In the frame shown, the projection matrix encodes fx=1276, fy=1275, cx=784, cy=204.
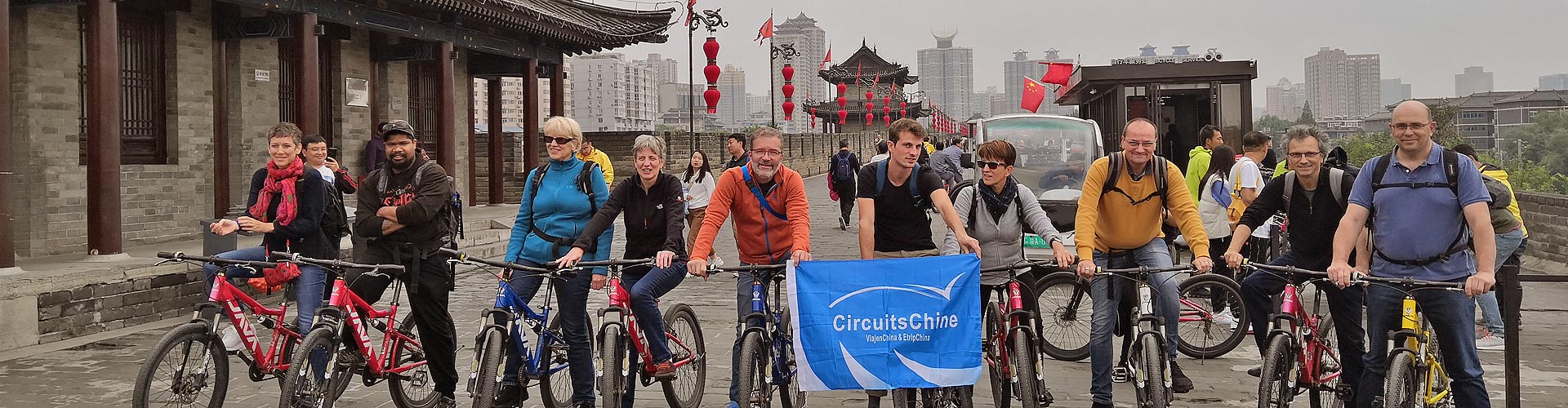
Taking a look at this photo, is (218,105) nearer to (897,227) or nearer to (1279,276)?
(897,227)

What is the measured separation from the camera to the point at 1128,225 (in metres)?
6.04

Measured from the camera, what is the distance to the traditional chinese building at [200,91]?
11133 millimetres

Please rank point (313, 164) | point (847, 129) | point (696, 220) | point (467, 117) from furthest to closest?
point (847, 129)
point (467, 117)
point (313, 164)
point (696, 220)

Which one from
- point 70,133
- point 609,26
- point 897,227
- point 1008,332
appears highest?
point 609,26

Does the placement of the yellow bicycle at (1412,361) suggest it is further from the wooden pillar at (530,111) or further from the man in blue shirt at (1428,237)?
the wooden pillar at (530,111)

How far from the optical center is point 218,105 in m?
14.8

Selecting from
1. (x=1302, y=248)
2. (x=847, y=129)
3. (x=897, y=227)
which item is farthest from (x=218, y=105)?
(x=847, y=129)

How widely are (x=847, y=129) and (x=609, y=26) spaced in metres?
57.1

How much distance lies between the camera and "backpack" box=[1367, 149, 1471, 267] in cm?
493

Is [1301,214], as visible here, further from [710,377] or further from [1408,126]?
[710,377]

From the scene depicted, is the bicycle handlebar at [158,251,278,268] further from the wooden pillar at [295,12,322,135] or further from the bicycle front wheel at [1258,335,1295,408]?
the wooden pillar at [295,12,322,135]

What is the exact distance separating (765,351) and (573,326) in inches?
39.0

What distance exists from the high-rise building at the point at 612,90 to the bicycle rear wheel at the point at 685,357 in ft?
320

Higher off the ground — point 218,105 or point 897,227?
point 218,105
